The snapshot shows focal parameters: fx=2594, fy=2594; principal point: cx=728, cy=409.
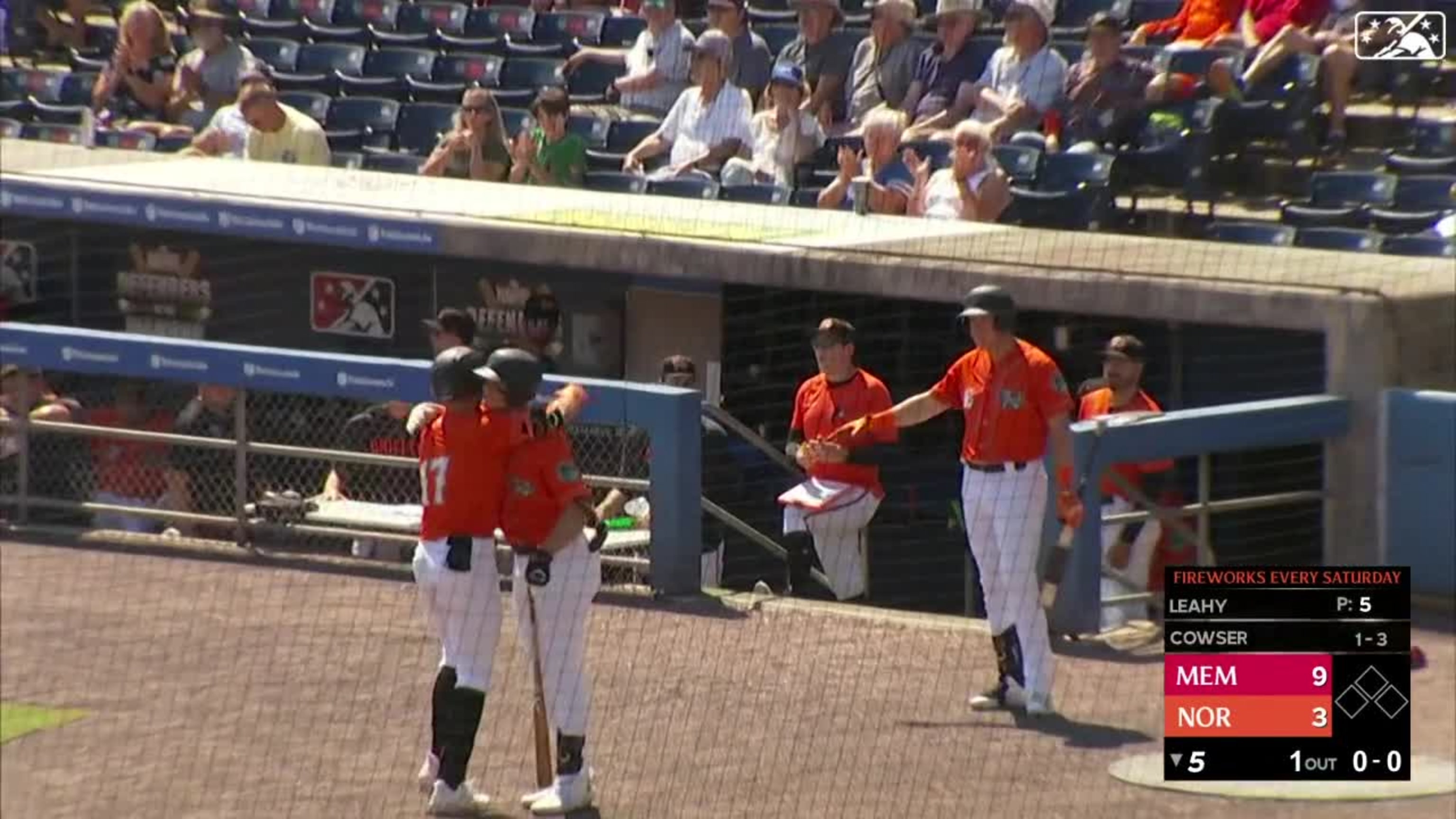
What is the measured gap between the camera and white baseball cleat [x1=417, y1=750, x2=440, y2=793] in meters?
6.54

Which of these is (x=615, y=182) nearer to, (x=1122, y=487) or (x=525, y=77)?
(x=525, y=77)

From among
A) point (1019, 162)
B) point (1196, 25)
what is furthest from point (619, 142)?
point (1196, 25)

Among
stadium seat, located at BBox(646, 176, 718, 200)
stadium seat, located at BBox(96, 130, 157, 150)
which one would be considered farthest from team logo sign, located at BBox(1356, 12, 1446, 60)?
stadium seat, located at BBox(96, 130, 157, 150)

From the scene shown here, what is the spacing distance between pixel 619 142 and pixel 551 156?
12.3 inches

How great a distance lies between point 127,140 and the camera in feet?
39.2

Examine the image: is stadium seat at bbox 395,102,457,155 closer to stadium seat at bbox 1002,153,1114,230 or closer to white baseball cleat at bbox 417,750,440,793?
stadium seat at bbox 1002,153,1114,230

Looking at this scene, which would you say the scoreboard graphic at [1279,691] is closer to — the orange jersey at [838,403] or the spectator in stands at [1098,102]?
the orange jersey at [838,403]

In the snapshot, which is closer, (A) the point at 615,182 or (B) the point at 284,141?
(A) the point at 615,182

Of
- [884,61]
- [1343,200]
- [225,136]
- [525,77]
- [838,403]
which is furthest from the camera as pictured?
[225,136]

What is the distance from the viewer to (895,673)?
7.78 m

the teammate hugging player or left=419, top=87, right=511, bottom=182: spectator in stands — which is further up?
left=419, top=87, right=511, bottom=182: spectator in stands

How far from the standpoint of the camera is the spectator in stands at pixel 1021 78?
9594mm

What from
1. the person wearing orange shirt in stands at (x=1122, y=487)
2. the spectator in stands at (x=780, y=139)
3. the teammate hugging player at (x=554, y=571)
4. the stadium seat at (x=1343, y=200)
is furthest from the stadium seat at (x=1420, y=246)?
the teammate hugging player at (x=554, y=571)

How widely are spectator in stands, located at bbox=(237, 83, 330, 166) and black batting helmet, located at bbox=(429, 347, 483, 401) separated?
5.17 m
